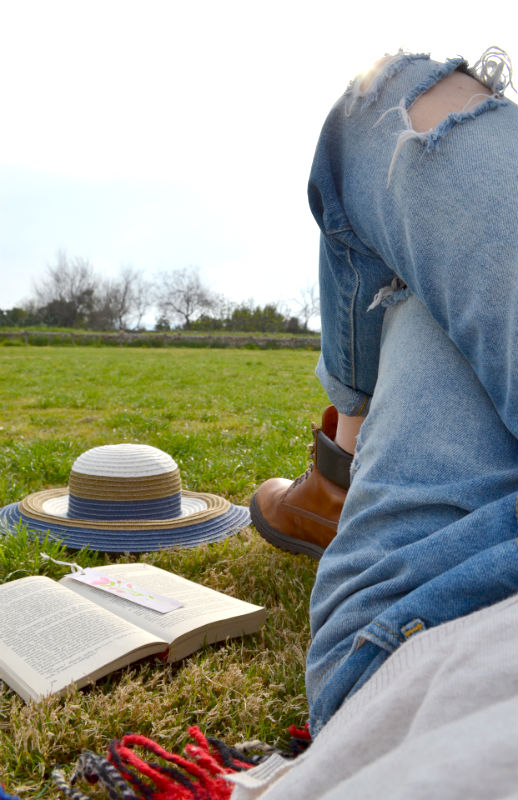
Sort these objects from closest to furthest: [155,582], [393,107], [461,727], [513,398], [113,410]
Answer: [461,727]
[513,398]
[393,107]
[155,582]
[113,410]

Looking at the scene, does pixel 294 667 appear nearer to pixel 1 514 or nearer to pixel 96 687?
pixel 96 687

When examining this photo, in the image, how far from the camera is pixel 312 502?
1.67 metres

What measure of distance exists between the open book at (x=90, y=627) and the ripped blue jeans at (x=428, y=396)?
0.44m

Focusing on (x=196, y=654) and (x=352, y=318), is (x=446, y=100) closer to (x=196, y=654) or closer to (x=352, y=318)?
(x=352, y=318)

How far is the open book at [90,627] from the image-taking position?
1.13 metres

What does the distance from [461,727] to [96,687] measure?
849mm

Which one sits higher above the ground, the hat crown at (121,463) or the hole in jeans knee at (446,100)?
the hole in jeans knee at (446,100)

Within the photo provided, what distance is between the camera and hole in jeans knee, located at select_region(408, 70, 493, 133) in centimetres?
86

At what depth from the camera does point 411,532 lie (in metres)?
0.81

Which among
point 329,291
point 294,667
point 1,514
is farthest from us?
point 1,514

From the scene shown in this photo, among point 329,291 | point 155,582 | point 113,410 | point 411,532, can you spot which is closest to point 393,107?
point 329,291

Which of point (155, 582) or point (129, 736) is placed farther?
point (155, 582)

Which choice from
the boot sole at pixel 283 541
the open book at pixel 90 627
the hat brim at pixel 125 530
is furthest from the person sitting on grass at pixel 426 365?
the hat brim at pixel 125 530

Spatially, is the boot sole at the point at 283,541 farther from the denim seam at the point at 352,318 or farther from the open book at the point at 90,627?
the denim seam at the point at 352,318
